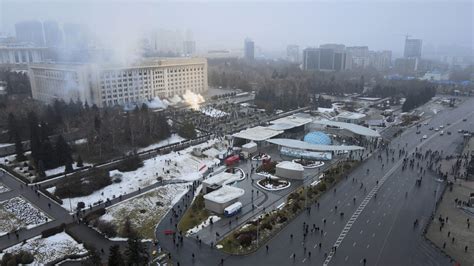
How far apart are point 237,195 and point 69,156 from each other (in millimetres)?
19680

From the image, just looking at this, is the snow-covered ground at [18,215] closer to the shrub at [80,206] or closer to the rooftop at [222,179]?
the shrub at [80,206]

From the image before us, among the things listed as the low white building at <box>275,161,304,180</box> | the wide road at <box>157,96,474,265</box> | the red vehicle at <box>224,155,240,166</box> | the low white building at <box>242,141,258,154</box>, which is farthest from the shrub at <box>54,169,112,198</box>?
the low white building at <box>275,161,304,180</box>

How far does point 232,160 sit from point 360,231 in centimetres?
1877

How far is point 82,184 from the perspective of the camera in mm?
33188

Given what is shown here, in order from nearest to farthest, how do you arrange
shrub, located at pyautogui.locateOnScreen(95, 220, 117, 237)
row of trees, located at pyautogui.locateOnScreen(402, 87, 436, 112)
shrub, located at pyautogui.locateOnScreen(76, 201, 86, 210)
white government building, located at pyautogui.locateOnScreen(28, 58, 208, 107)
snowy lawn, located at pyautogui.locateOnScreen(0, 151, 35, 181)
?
shrub, located at pyautogui.locateOnScreen(95, 220, 117, 237)
shrub, located at pyautogui.locateOnScreen(76, 201, 86, 210)
snowy lawn, located at pyautogui.locateOnScreen(0, 151, 35, 181)
white government building, located at pyautogui.locateOnScreen(28, 58, 208, 107)
row of trees, located at pyautogui.locateOnScreen(402, 87, 436, 112)

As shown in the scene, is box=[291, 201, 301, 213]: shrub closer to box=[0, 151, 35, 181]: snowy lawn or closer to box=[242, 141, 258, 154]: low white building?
box=[242, 141, 258, 154]: low white building

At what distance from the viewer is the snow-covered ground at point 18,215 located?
27.4 metres

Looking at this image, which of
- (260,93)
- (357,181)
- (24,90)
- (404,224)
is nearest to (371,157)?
(357,181)

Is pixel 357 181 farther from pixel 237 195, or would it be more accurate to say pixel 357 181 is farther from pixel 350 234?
pixel 237 195

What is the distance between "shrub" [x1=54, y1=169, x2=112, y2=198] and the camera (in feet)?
105

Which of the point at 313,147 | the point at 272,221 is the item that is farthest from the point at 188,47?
the point at 272,221

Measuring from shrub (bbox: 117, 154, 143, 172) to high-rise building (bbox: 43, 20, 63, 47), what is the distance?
250 ft

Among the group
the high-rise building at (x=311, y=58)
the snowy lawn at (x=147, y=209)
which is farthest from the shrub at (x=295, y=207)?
the high-rise building at (x=311, y=58)

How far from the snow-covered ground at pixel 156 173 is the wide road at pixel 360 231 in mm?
8310
